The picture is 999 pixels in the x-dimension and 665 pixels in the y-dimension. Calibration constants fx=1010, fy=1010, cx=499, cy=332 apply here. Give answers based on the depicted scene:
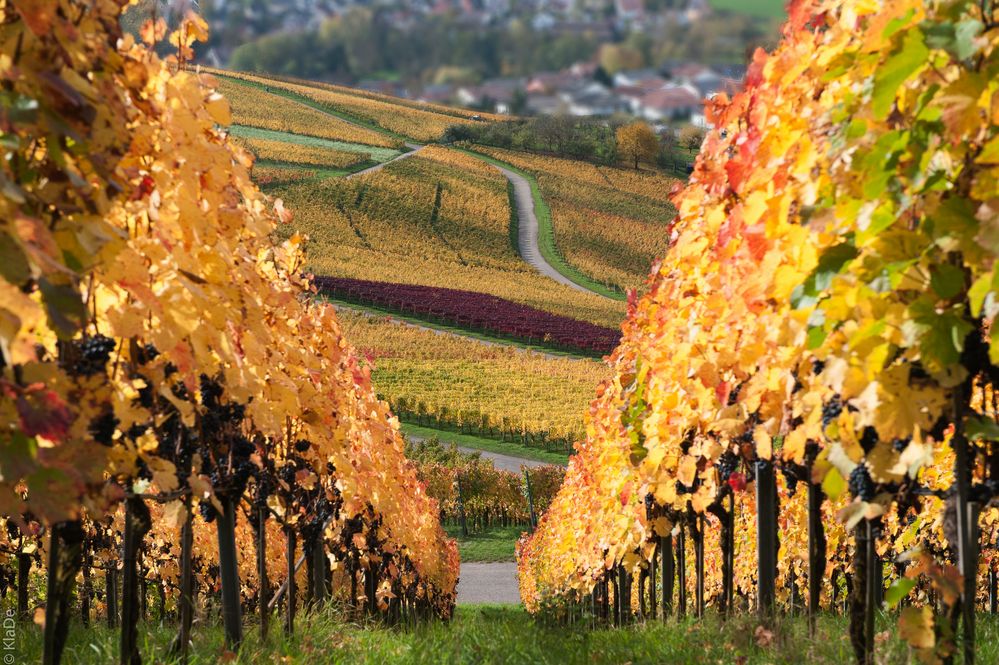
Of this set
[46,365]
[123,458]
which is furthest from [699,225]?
[46,365]

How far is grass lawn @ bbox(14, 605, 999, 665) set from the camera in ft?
14.0

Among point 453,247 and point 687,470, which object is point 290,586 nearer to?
point 687,470

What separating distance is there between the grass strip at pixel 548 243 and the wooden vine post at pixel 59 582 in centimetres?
6516

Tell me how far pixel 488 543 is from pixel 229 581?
84.3 feet

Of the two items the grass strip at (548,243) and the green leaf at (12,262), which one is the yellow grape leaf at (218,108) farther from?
the grass strip at (548,243)

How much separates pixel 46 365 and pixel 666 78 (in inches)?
60.5

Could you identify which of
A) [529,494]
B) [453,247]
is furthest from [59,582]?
[453,247]

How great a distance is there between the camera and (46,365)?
1971 mm

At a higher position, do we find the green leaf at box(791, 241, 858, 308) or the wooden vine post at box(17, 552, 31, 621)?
the green leaf at box(791, 241, 858, 308)

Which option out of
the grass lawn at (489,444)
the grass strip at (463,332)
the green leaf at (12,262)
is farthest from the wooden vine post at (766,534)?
the grass strip at (463,332)

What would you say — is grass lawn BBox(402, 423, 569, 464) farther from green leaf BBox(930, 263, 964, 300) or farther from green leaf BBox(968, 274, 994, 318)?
green leaf BBox(968, 274, 994, 318)

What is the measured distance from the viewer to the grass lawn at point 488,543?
1122 inches

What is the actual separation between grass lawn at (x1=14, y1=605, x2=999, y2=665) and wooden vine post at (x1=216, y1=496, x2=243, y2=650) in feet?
0.27

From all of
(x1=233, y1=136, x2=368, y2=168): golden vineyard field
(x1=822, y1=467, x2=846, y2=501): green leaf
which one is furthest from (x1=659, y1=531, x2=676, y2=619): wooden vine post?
(x1=233, y1=136, x2=368, y2=168): golden vineyard field
